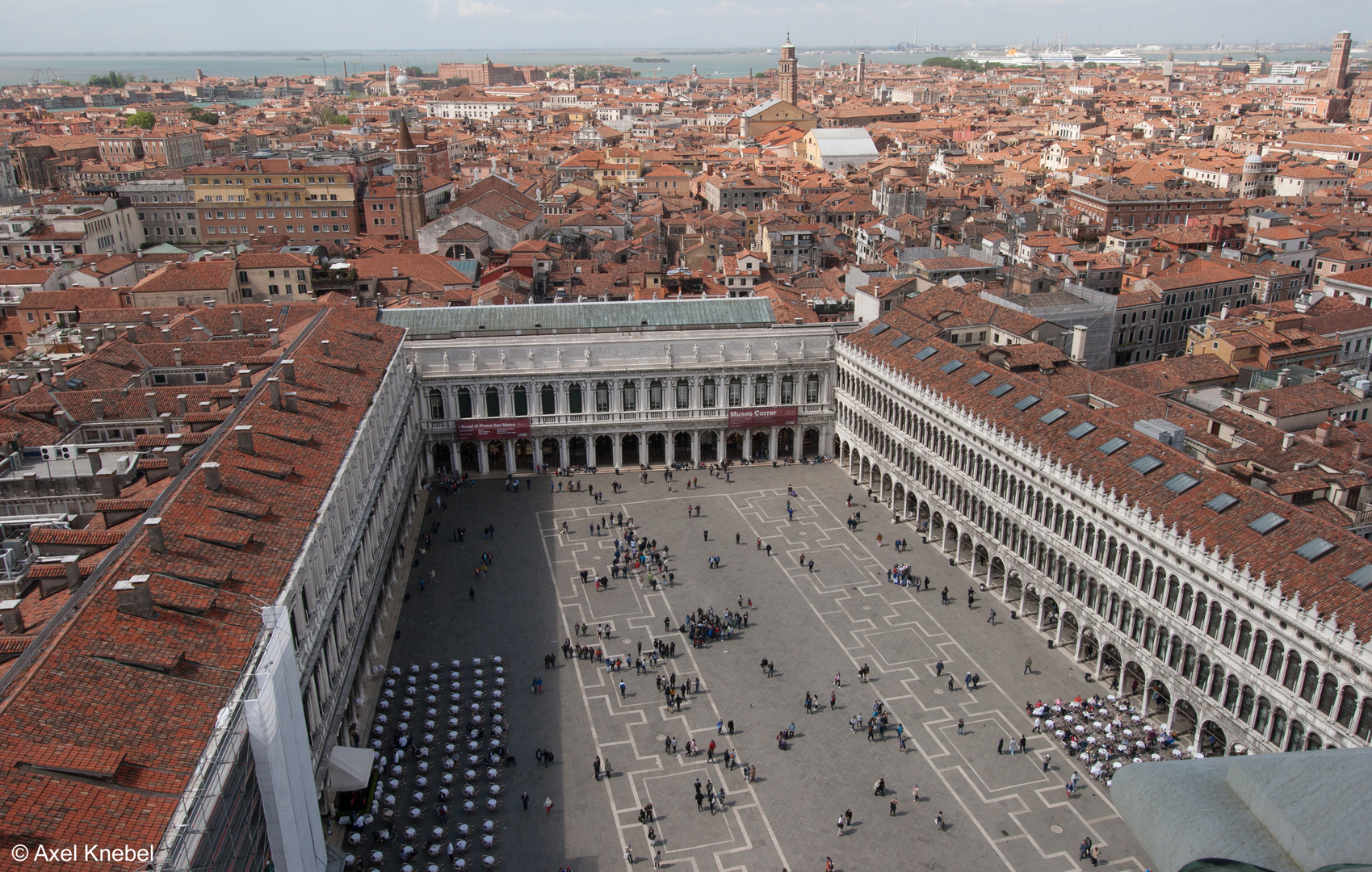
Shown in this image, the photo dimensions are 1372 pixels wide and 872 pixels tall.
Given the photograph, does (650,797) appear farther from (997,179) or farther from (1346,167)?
(1346,167)

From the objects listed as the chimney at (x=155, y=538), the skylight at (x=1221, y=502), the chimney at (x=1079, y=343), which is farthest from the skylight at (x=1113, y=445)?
the chimney at (x=155, y=538)

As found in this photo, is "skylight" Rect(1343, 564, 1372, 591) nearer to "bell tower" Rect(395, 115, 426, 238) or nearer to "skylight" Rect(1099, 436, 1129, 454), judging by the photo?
"skylight" Rect(1099, 436, 1129, 454)

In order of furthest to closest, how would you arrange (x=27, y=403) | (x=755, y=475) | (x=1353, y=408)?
(x=755, y=475)
(x=1353, y=408)
(x=27, y=403)

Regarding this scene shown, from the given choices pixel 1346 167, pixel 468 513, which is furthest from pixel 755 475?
pixel 1346 167

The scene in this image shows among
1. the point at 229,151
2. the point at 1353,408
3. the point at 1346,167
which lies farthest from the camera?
the point at 229,151

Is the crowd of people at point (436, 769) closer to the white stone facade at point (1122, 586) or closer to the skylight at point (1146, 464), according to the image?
the white stone facade at point (1122, 586)

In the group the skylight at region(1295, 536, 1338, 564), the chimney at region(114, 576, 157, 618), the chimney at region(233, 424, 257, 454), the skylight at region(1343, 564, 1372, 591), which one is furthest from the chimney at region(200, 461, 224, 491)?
the skylight at region(1343, 564, 1372, 591)
